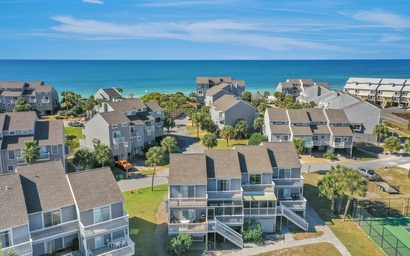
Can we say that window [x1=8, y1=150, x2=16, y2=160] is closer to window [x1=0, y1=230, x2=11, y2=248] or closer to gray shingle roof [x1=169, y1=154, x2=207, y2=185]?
window [x1=0, y1=230, x2=11, y2=248]

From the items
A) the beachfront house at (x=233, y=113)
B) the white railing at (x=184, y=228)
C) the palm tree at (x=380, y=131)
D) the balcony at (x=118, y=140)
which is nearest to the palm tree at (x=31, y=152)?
the balcony at (x=118, y=140)

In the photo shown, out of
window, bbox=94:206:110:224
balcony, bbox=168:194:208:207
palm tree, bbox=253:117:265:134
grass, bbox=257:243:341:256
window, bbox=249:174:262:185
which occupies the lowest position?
grass, bbox=257:243:341:256

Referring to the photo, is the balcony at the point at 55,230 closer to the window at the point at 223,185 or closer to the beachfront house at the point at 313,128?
the window at the point at 223,185

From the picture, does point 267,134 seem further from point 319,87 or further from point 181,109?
point 319,87

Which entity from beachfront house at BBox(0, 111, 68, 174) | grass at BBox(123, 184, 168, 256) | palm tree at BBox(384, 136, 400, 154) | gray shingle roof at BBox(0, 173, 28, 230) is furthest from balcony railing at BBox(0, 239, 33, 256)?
palm tree at BBox(384, 136, 400, 154)

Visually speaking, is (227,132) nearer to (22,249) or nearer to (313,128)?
(313,128)

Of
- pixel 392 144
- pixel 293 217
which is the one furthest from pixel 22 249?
pixel 392 144

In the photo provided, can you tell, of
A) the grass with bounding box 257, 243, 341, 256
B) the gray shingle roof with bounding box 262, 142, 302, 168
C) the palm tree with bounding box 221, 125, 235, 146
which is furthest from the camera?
the palm tree with bounding box 221, 125, 235, 146
